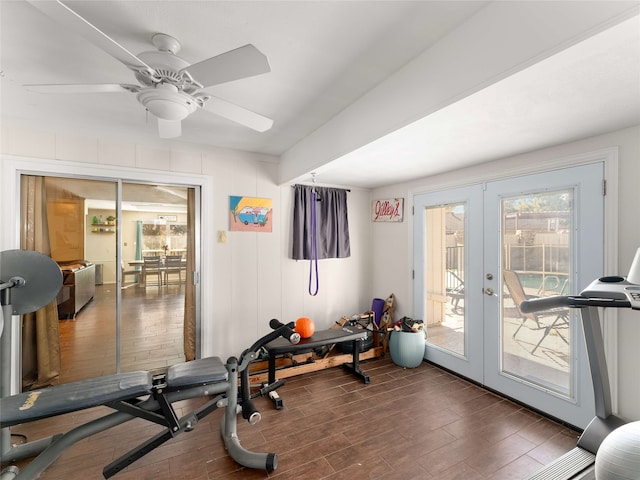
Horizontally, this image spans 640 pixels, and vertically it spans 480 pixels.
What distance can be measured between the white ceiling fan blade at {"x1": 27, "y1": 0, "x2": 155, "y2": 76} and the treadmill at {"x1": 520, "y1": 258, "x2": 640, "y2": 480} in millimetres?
2542

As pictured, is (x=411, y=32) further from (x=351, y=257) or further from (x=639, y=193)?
(x=351, y=257)

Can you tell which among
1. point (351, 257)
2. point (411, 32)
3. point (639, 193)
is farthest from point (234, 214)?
point (639, 193)

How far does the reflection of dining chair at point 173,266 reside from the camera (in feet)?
10.5

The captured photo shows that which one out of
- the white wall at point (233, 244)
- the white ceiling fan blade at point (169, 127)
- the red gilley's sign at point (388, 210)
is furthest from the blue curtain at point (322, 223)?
the white ceiling fan blade at point (169, 127)

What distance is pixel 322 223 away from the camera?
3908 mm

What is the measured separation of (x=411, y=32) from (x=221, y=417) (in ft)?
10.1

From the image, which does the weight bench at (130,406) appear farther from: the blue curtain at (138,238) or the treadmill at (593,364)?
the treadmill at (593,364)

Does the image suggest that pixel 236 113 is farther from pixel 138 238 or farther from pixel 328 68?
pixel 138 238

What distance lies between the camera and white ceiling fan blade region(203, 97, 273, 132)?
1636mm

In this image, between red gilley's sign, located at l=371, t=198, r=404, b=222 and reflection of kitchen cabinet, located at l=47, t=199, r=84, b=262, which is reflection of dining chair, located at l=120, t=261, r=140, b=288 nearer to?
reflection of kitchen cabinet, located at l=47, t=199, r=84, b=262

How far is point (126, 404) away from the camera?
166 cm

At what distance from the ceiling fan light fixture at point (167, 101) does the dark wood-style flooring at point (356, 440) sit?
2257 mm

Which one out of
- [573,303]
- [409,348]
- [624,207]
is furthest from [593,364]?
[409,348]

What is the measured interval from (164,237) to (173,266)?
Result: 1.13 feet
